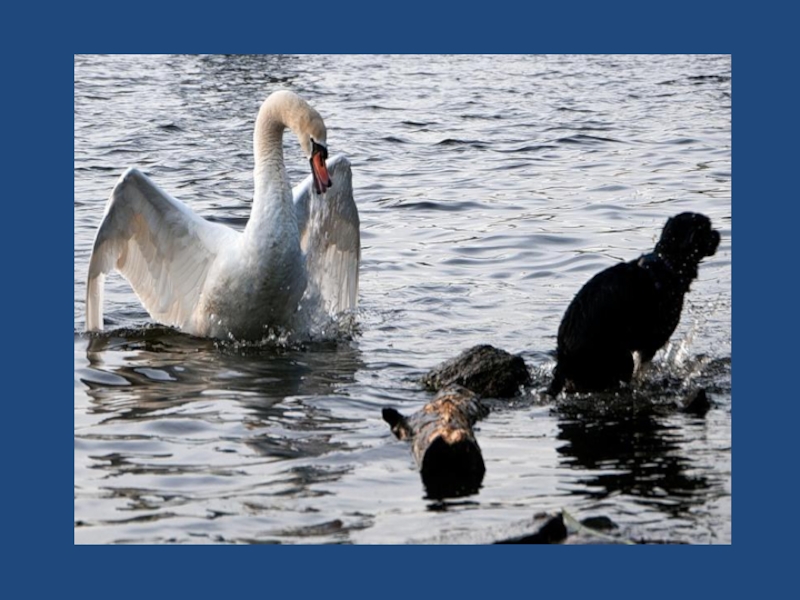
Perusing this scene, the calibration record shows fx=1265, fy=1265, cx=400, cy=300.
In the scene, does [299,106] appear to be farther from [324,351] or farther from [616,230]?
[616,230]

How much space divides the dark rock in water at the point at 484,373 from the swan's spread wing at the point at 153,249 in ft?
7.84

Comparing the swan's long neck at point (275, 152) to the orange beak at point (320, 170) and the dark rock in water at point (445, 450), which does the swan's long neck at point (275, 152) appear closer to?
the orange beak at point (320, 170)

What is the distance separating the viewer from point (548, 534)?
18.3 ft

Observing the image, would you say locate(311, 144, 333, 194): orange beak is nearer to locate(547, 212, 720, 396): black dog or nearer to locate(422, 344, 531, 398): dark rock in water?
locate(422, 344, 531, 398): dark rock in water

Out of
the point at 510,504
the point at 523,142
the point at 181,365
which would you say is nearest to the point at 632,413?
the point at 510,504

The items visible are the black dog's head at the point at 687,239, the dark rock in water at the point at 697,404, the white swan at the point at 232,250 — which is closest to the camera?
the dark rock in water at the point at 697,404

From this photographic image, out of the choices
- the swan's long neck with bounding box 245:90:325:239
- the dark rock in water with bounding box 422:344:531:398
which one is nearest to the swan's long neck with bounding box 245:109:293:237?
the swan's long neck with bounding box 245:90:325:239

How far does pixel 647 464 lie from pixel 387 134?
34.8 ft

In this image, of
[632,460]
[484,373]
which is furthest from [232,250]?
[632,460]

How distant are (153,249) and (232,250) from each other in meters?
0.82

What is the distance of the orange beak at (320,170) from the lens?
912 cm

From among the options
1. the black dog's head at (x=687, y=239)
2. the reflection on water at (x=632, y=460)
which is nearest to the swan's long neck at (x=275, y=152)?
the black dog's head at (x=687, y=239)

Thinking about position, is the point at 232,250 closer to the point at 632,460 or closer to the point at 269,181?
the point at 269,181

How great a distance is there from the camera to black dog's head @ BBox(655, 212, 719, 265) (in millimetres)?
8430
